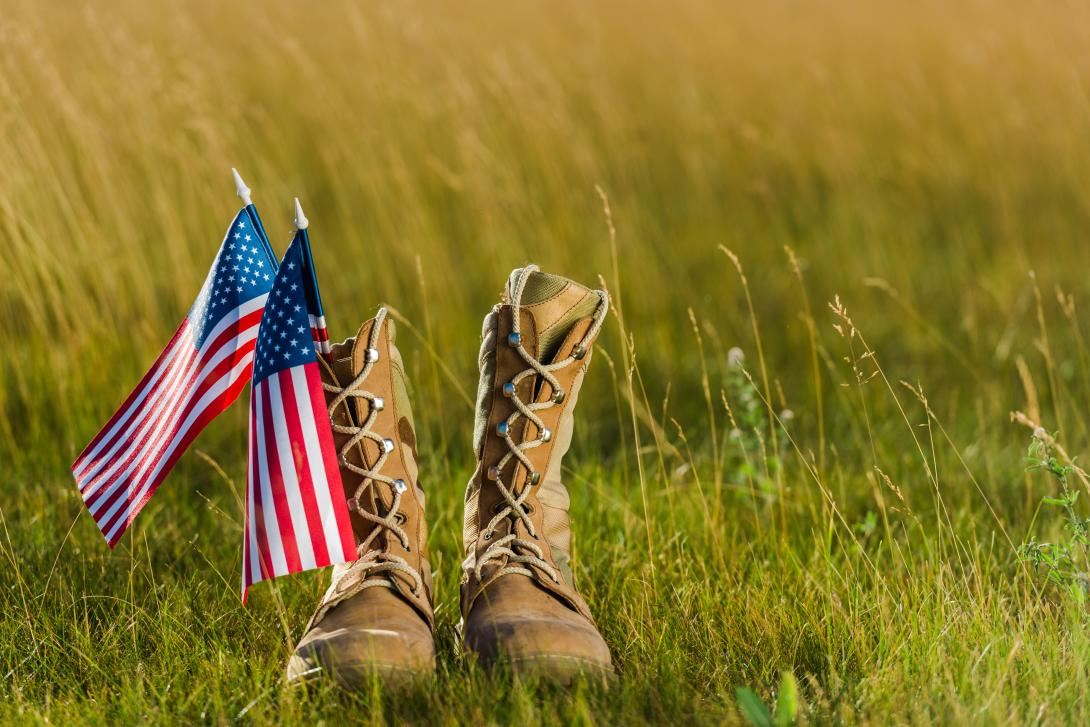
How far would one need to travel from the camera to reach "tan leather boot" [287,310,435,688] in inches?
80.7

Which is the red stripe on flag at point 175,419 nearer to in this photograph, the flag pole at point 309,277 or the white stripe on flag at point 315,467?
the flag pole at point 309,277

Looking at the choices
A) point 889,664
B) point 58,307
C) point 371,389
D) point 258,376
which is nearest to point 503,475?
point 371,389

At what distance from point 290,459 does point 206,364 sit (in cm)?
33

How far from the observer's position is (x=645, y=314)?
4.36 metres

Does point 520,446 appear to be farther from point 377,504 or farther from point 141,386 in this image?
point 141,386

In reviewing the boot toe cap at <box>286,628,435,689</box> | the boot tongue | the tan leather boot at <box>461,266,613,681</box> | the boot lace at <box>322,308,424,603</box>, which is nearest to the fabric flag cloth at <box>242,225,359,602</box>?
the boot toe cap at <box>286,628,435,689</box>

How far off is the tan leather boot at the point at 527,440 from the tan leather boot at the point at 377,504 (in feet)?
0.40

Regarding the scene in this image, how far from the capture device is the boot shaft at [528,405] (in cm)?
226

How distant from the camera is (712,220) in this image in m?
5.34

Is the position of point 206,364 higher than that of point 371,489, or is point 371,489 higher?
point 206,364

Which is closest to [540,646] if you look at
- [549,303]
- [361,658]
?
[361,658]

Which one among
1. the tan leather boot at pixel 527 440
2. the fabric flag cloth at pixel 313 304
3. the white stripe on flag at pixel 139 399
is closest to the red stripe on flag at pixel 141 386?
the white stripe on flag at pixel 139 399

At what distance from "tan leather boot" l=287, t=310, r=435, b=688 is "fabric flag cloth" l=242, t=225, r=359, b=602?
200 mm

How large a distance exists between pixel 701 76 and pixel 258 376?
558cm
